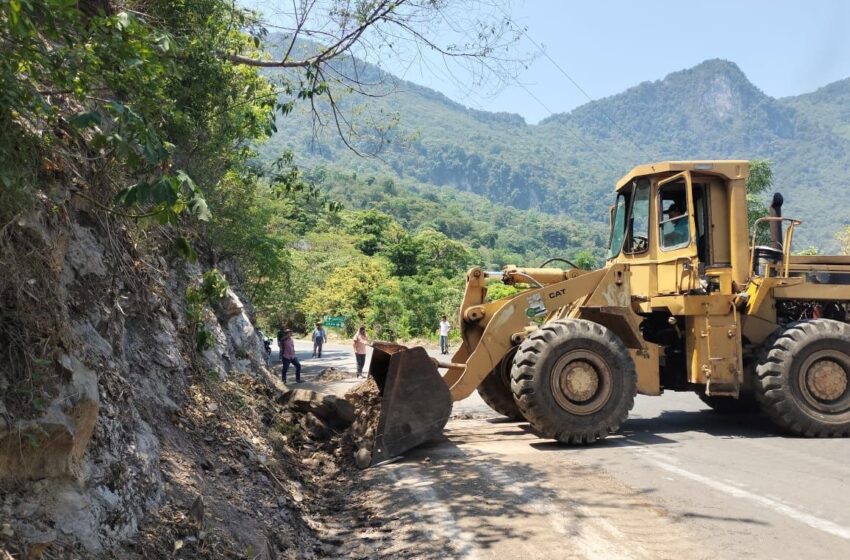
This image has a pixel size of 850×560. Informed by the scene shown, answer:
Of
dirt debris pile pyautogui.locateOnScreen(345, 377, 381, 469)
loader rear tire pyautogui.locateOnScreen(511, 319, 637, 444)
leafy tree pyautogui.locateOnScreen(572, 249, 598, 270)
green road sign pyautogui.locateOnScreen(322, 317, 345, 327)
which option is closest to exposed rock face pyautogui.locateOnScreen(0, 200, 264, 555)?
dirt debris pile pyautogui.locateOnScreen(345, 377, 381, 469)

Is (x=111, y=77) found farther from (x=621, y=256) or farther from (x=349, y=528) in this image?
(x=621, y=256)

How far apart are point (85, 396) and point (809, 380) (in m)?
8.35

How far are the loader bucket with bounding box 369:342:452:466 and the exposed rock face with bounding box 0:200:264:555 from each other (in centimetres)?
242

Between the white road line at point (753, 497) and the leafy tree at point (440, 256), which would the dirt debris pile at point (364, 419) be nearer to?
the white road line at point (753, 497)

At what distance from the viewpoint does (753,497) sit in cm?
624

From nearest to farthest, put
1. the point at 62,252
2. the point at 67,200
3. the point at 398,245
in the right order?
the point at 62,252 → the point at 67,200 → the point at 398,245

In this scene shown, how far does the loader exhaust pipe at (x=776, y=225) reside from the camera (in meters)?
9.93

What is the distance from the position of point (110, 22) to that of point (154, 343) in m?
3.54

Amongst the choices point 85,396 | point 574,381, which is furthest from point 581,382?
point 85,396

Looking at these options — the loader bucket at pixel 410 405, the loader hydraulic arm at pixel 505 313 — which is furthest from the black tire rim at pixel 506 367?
the loader bucket at pixel 410 405

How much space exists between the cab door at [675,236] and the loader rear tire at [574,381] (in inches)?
52.4

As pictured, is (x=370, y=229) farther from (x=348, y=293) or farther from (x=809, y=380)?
(x=809, y=380)

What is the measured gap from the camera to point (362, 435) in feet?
29.9

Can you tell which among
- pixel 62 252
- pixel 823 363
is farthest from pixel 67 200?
pixel 823 363
